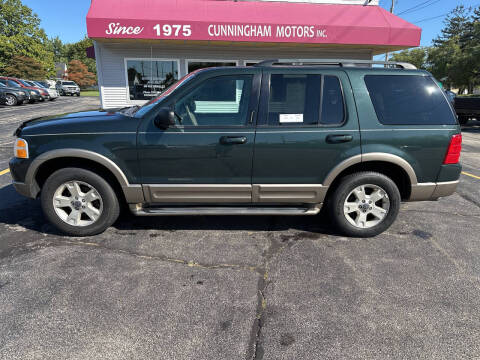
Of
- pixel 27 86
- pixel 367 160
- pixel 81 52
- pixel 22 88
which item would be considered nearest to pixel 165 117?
pixel 367 160

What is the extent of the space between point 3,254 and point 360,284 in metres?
3.47

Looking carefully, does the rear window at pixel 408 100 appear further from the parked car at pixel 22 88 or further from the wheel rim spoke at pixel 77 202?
the parked car at pixel 22 88

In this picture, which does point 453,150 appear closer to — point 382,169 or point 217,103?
point 382,169

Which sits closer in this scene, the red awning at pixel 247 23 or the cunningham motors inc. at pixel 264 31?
the red awning at pixel 247 23

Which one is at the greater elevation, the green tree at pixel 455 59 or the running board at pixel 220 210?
the green tree at pixel 455 59

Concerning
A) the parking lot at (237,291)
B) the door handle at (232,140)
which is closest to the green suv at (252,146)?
the door handle at (232,140)

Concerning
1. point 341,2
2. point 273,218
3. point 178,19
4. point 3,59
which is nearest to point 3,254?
point 273,218

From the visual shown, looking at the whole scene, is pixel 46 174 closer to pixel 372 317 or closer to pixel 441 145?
pixel 372 317

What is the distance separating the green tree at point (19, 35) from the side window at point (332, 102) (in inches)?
2158

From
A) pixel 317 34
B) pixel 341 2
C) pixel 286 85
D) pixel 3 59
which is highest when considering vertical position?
pixel 3 59

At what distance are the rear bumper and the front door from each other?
1.88 metres

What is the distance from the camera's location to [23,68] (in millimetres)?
44375

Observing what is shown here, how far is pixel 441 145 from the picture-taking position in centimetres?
333

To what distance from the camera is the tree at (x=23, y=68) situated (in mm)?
43812
